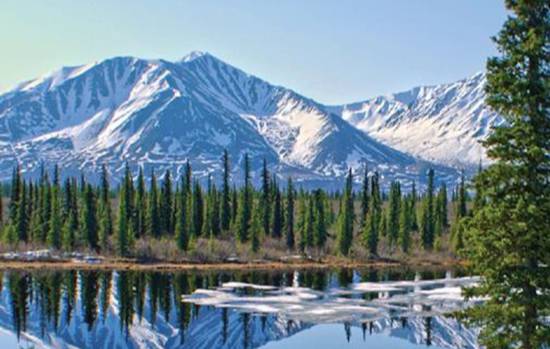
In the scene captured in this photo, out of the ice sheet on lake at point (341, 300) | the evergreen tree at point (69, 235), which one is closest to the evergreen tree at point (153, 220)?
the evergreen tree at point (69, 235)

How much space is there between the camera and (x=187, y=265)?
414ft

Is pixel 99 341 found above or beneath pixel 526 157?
beneath

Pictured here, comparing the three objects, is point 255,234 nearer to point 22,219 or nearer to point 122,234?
point 122,234

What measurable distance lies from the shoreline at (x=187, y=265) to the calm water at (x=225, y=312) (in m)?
12.2

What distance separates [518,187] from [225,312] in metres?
51.9

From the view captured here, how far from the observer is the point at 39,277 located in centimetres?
10462

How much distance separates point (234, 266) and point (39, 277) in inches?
1338

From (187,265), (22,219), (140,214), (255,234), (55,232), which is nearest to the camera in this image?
(187,265)

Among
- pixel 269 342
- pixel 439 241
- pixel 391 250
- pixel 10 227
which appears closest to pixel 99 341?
pixel 269 342

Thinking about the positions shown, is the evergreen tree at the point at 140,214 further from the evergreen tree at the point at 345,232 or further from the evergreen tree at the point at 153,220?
the evergreen tree at the point at 345,232

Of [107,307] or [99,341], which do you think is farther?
[107,307]

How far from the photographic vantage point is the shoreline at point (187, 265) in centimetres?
12006

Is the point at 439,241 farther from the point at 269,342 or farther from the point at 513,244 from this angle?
the point at 513,244

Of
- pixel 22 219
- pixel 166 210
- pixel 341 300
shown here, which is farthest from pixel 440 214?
pixel 341 300
